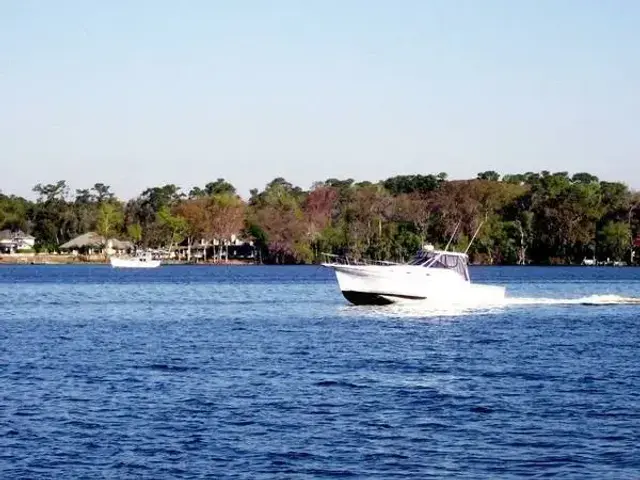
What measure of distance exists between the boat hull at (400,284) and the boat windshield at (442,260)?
1.07 ft

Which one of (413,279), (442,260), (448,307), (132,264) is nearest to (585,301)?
(448,307)

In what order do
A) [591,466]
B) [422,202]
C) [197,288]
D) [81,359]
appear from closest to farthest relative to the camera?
[591,466] → [81,359] → [197,288] → [422,202]

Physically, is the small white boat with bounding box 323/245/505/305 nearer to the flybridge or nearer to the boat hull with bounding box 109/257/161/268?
the flybridge

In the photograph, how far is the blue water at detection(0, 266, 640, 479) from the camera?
23.8 meters

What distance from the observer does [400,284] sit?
64.2m

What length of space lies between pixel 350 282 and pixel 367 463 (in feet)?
137

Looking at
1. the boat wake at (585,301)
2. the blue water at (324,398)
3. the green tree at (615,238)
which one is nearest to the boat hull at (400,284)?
the blue water at (324,398)

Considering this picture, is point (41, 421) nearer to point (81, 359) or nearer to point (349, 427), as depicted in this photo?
point (349, 427)

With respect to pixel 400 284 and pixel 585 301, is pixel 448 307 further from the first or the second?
pixel 585 301

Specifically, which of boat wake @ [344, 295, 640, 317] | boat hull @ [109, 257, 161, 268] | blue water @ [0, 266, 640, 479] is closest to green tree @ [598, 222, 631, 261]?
boat hull @ [109, 257, 161, 268]

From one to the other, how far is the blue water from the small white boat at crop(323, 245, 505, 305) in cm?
311

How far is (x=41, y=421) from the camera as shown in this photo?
2794 centimetres

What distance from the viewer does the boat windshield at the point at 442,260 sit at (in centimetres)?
6421

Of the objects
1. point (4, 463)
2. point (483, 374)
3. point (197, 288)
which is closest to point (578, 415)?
point (483, 374)
